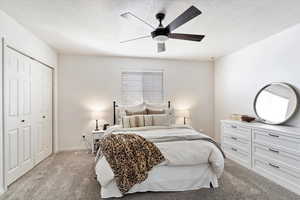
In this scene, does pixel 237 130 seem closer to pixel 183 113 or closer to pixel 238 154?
pixel 238 154

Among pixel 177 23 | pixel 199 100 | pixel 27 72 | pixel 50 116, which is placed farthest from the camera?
pixel 199 100

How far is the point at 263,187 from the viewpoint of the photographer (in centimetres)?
259

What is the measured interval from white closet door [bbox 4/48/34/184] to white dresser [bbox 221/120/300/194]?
401 cm

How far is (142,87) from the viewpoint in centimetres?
496

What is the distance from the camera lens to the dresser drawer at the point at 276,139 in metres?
2.49

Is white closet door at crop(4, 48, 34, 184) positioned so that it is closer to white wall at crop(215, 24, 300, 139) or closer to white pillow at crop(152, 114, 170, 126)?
white pillow at crop(152, 114, 170, 126)

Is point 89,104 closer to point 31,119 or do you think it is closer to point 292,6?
point 31,119

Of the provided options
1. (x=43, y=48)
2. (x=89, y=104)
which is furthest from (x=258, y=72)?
(x=43, y=48)

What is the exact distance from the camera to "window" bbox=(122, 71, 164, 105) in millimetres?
4875

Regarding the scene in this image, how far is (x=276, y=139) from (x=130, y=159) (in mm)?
2308

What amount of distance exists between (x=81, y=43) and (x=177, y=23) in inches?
92.6

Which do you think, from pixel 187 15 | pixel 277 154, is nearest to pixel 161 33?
pixel 187 15

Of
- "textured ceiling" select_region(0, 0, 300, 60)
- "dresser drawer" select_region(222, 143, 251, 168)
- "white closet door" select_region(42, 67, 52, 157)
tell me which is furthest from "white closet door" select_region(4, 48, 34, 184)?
"dresser drawer" select_region(222, 143, 251, 168)

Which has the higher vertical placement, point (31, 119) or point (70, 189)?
point (31, 119)
